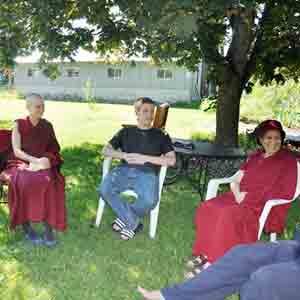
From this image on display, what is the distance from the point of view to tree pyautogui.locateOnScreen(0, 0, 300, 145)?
14.9 ft

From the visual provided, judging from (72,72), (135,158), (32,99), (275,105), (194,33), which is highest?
(72,72)

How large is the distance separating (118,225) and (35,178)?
0.92 meters

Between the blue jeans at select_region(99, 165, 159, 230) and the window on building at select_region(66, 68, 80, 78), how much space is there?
26.5 m

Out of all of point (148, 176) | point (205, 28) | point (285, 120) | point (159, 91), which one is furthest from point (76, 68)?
point (148, 176)

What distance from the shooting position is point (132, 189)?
4.36 metres

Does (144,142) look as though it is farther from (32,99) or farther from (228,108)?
(228,108)

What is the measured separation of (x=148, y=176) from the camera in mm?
4391

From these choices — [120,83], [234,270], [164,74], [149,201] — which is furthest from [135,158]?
[120,83]

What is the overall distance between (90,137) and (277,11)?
657 cm

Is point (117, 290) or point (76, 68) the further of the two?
point (76, 68)

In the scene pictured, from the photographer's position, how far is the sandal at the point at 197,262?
3645mm

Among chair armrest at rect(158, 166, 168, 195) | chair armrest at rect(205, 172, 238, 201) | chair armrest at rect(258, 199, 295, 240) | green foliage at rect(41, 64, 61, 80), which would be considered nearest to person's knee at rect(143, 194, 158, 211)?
chair armrest at rect(158, 166, 168, 195)

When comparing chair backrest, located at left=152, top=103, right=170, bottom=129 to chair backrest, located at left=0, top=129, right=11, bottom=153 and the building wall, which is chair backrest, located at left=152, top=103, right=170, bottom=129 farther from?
the building wall

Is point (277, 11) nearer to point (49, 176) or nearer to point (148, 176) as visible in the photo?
point (148, 176)
